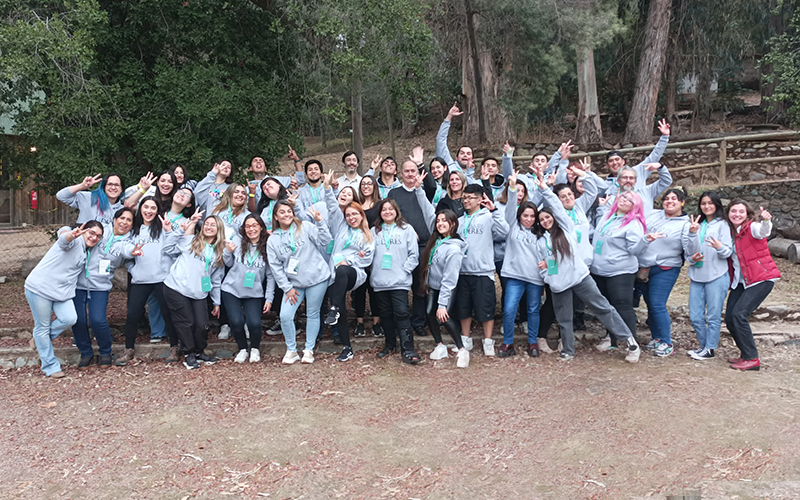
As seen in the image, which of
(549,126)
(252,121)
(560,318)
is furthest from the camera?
(549,126)

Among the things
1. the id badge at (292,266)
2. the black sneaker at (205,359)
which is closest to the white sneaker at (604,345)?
the id badge at (292,266)

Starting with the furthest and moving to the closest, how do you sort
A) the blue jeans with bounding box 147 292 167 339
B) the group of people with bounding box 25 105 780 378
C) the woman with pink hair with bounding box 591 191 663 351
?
1. the blue jeans with bounding box 147 292 167 339
2. the woman with pink hair with bounding box 591 191 663 351
3. the group of people with bounding box 25 105 780 378

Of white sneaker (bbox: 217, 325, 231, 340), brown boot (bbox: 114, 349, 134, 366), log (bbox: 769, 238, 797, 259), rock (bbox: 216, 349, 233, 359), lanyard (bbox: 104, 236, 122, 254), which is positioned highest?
lanyard (bbox: 104, 236, 122, 254)

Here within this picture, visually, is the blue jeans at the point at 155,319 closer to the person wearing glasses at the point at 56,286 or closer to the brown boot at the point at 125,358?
the brown boot at the point at 125,358

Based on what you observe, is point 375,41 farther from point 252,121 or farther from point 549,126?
point 549,126

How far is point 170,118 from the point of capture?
8.20 metres

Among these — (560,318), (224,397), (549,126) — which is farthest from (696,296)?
(549,126)

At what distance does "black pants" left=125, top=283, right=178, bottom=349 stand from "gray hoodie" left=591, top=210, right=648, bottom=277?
4198mm

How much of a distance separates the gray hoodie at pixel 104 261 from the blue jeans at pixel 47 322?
10.1 inches

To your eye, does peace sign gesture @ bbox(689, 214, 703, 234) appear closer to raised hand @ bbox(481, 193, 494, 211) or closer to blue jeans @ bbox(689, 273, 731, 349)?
blue jeans @ bbox(689, 273, 731, 349)

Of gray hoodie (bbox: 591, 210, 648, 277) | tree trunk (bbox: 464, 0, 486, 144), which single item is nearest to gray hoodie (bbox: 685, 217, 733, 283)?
gray hoodie (bbox: 591, 210, 648, 277)

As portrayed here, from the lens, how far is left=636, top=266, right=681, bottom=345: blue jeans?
621 centimetres

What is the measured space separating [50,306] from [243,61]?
4.53 meters

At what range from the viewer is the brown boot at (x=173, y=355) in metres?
6.15
